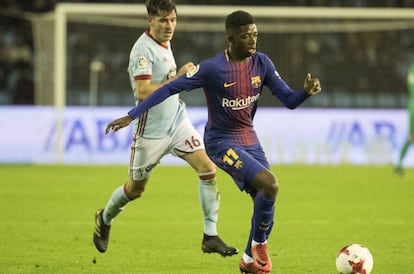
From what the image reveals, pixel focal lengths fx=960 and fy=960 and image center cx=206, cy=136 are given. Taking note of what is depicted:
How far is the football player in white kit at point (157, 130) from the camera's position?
796 centimetres

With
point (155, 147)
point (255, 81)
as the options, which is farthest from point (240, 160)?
point (155, 147)

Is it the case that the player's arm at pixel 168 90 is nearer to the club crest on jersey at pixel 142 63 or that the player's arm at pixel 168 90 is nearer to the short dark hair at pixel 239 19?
the short dark hair at pixel 239 19

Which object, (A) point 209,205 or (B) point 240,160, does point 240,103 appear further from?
(A) point 209,205

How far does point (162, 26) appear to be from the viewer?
26.5ft

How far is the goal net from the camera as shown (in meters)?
20.2

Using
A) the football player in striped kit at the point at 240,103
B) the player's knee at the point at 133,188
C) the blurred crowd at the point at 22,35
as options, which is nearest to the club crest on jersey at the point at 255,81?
the football player in striped kit at the point at 240,103

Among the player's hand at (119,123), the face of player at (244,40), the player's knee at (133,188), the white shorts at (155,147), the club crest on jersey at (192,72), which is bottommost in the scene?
the player's knee at (133,188)

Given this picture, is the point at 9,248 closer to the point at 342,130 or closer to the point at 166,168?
the point at 166,168

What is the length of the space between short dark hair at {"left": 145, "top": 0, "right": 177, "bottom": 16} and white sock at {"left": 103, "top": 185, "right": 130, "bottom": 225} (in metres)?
1.53

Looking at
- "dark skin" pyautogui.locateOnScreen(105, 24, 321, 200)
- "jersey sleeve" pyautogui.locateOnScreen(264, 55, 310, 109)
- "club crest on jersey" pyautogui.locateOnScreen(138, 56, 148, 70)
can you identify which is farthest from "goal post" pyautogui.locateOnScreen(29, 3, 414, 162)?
"dark skin" pyautogui.locateOnScreen(105, 24, 321, 200)

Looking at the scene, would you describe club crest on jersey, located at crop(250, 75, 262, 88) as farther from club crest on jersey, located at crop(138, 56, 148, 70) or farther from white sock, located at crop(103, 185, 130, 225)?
white sock, located at crop(103, 185, 130, 225)

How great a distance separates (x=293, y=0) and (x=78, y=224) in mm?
15656

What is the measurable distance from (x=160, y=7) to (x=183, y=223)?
130 inches

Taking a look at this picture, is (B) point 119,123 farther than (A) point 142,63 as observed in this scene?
No
